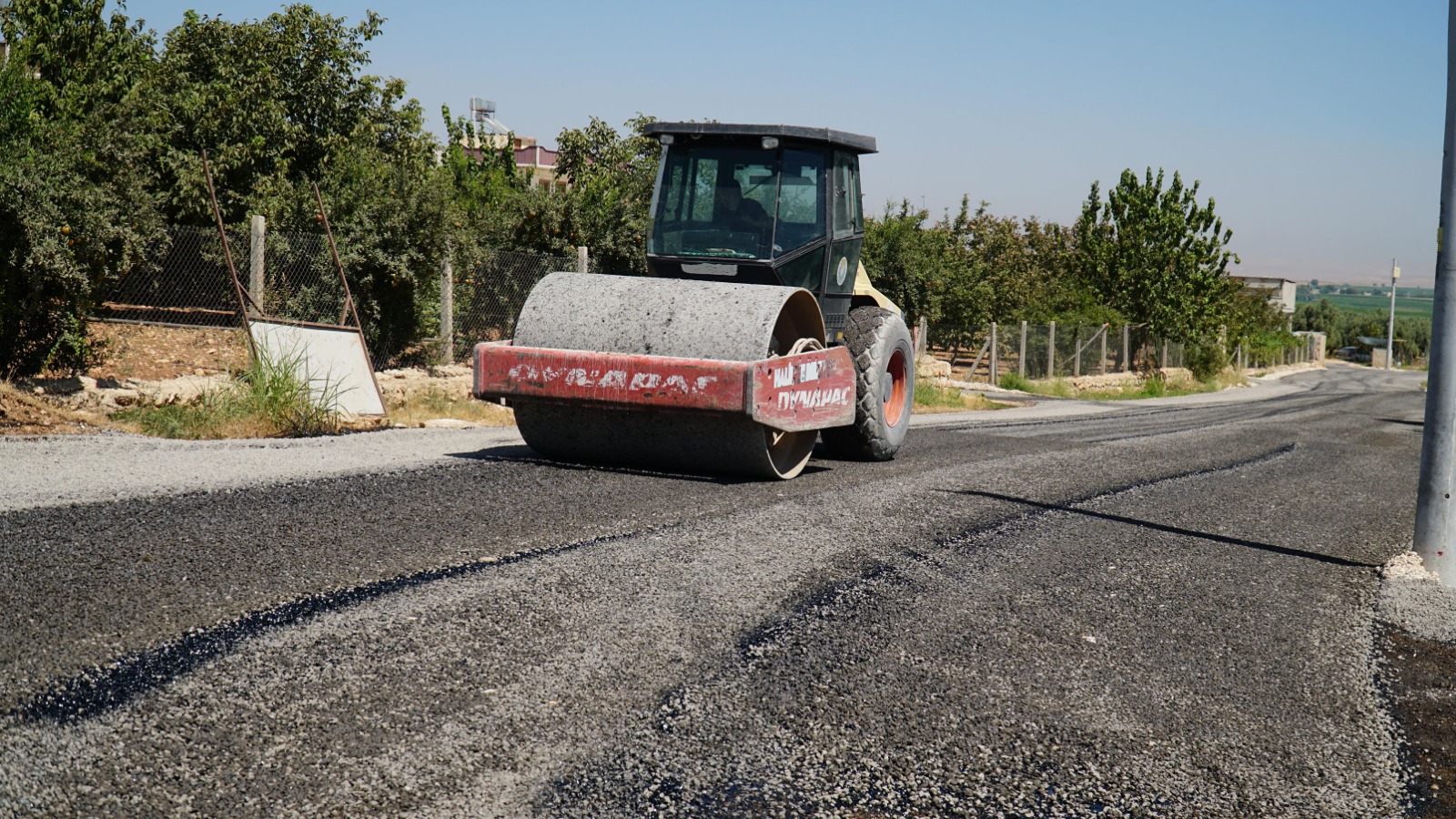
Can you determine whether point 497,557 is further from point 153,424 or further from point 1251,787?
point 153,424

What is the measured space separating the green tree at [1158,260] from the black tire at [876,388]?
96.2 feet

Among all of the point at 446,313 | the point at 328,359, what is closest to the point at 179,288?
the point at 328,359

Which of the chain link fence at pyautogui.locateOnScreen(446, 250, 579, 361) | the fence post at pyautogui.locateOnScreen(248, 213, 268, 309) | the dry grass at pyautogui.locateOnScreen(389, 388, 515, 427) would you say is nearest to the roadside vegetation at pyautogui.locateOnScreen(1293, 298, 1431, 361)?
the chain link fence at pyautogui.locateOnScreen(446, 250, 579, 361)

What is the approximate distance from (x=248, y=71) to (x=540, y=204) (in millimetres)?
5894

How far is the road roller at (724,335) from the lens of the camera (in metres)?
6.64

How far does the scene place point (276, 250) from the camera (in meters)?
12.0

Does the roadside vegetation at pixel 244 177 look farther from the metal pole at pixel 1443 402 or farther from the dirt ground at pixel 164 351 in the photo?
the metal pole at pixel 1443 402

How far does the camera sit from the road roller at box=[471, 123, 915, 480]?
6.64 m

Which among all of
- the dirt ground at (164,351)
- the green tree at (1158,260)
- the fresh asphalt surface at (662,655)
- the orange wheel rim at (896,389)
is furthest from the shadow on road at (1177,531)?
the green tree at (1158,260)

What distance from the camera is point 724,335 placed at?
6699 millimetres

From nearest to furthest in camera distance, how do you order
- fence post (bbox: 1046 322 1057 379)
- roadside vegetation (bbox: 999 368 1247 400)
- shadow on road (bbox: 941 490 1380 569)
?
shadow on road (bbox: 941 490 1380 569)
roadside vegetation (bbox: 999 368 1247 400)
fence post (bbox: 1046 322 1057 379)

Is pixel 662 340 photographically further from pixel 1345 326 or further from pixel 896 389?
pixel 1345 326

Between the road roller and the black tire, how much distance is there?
2cm

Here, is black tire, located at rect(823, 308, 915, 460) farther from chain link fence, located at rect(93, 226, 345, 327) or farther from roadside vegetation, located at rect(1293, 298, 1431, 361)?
roadside vegetation, located at rect(1293, 298, 1431, 361)
